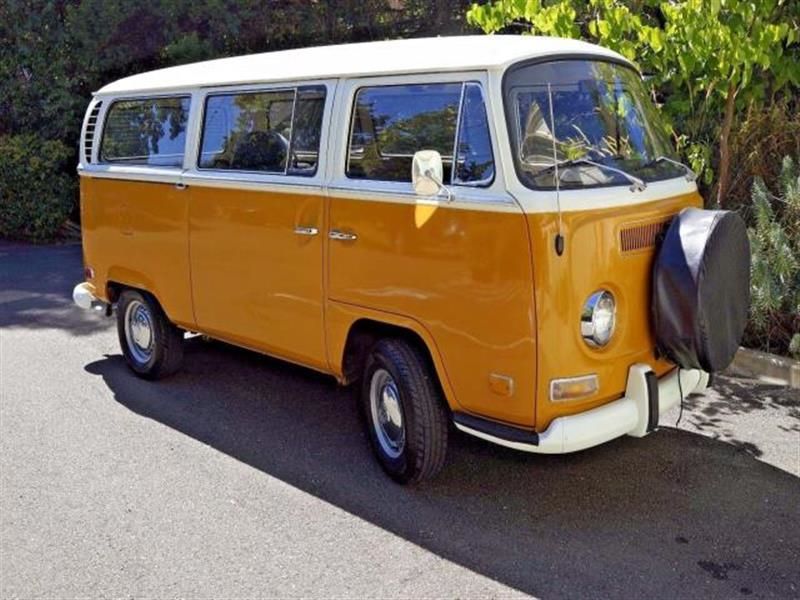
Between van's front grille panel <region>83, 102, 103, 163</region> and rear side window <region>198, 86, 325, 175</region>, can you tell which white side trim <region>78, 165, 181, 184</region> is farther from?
rear side window <region>198, 86, 325, 175</region>

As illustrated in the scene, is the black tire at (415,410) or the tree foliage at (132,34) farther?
the tree foliage at (132,34)

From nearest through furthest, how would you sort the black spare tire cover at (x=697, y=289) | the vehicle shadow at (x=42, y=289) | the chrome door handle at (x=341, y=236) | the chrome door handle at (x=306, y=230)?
the black spare tire cover at (x=697, y=289)
the chrome door handle at (x=341, y=236)
the chrome door handle at (x=306, y=230)
the vehicle shadow at (x=42, y=289)

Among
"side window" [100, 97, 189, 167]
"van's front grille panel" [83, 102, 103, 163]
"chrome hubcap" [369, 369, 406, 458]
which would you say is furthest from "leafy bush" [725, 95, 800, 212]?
"van's front grille panel" [83, 102, 103, 163]

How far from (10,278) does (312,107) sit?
23.1ft

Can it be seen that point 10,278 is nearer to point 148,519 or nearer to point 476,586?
point 148,519

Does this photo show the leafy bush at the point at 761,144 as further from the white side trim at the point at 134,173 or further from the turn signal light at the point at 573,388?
the white side trim at the point at 134,173

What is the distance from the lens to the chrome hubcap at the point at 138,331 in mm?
6195

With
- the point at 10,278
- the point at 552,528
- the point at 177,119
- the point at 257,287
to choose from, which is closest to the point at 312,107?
the point at 257,287

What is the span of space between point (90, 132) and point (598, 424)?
15.7 ft

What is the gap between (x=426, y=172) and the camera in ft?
12.4

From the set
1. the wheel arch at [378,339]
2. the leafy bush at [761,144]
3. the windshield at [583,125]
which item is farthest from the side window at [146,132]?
the leafy bush at [761,144]

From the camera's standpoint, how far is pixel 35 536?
405 centimetres

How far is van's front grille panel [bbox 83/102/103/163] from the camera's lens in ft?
21.6

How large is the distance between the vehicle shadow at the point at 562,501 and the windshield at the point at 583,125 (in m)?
1.59
